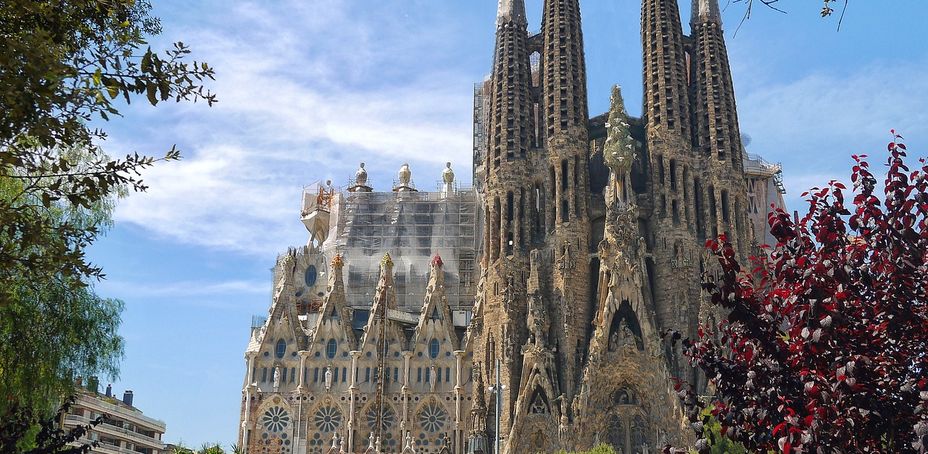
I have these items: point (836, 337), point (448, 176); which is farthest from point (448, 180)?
point (836, 337)

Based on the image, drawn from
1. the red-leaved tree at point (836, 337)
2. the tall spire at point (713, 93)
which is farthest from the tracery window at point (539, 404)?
the red-leaved tree at point (836, 337)

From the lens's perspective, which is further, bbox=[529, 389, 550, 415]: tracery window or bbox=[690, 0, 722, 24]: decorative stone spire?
bbox=[690, 0, 722, 24]: decorative stone spire

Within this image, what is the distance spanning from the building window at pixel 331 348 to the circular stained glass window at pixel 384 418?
399cm

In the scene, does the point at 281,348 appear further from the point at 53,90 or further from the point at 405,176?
the point at 53,90

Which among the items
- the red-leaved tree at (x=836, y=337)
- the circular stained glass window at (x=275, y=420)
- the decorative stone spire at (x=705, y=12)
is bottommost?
the red-leaved tree at (x=836, y=337)

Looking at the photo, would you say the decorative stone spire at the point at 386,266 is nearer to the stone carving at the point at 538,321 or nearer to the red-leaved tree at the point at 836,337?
the stone carving at the point at 538,321

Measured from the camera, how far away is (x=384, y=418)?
54875 mm

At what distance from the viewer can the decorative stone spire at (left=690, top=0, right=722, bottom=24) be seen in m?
56.5

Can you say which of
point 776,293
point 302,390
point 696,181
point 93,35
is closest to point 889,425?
point 776,293

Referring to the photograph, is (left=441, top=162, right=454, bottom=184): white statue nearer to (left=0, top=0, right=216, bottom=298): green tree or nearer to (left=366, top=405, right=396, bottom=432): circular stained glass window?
(left=366, top=405, right=396, bottom=432): circular stained glass window

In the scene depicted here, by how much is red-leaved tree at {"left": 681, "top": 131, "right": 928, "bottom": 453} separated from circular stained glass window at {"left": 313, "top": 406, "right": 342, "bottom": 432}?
45.2 m

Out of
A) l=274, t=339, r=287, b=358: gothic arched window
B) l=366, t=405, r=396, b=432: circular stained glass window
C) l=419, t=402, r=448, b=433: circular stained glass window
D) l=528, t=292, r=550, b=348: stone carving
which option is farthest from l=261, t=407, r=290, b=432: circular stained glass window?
l=528, t=292, r=550, b=348: stone carving

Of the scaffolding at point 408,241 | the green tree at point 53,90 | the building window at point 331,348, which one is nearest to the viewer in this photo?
the green tree at point 53,90

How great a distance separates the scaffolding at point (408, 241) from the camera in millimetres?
60875
